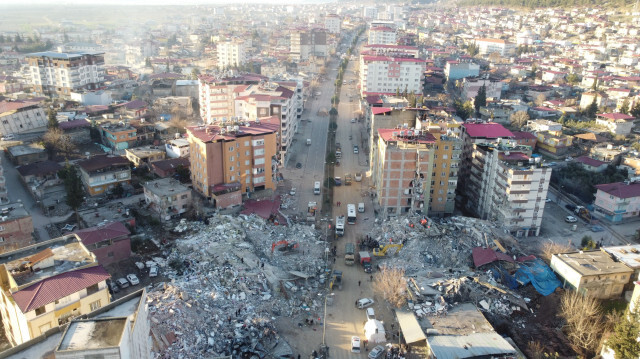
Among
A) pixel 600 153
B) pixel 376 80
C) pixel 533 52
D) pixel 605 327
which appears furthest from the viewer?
pixel 533 52

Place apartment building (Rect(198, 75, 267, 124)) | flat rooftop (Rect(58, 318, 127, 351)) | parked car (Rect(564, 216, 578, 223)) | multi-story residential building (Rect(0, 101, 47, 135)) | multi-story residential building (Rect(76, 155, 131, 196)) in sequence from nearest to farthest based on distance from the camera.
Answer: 1. flat rooftop (Rect(58, 318, 127, 351))
2. multi-story residential building (Rect(76, 155, 131, 196))
3. parked car (Rect(564, 216, 578, 223))
4. multi-story residential building (Rect(0, 101, 47, 135))
5. apartment building (Rect(198, 75, 267, 124))

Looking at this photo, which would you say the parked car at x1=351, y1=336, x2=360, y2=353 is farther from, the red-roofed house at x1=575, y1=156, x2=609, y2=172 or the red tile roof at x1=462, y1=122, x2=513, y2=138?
the red-roofed house at x1=575, y1=156, x2=609, y2=172

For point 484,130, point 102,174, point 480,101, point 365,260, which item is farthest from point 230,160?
point 480,101

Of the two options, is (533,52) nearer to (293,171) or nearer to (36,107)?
(293,171)

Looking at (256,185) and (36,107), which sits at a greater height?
→ (36,107)

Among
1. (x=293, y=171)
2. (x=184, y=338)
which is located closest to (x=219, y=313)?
(x=184, y=338)

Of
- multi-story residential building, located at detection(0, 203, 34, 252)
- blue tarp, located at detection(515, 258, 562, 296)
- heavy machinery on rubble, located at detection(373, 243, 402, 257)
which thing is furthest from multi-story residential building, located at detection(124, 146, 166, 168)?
blue tarp, located at detection(515, 258, 562, 296)
